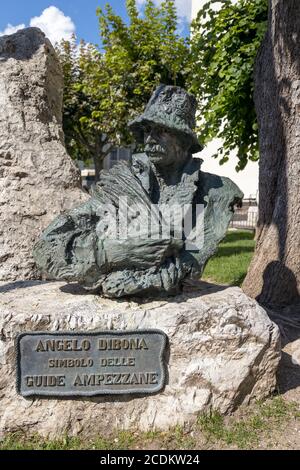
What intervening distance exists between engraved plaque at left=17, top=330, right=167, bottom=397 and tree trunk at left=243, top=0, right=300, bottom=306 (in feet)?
8.04

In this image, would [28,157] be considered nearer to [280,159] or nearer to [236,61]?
[280,159]

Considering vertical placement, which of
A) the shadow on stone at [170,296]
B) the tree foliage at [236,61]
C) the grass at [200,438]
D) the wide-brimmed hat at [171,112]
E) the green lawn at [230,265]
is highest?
the tree foliage at [236,61]

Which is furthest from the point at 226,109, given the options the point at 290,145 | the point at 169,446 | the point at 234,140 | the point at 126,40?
the point at 126,40

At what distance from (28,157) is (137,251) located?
1948 mm

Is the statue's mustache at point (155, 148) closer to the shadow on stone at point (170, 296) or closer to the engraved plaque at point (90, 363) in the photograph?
the shadow on stone at point (170, 296)

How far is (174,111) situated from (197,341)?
1536mm

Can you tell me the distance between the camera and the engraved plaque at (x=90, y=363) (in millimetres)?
2723

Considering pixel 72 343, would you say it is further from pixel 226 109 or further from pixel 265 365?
pixel 226 109

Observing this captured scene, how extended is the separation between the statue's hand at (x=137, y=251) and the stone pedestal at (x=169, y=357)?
0.29m

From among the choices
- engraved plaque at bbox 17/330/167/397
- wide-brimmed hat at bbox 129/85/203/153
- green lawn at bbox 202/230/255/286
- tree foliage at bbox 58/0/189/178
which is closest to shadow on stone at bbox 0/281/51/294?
engraved plaque at bbox 17/330/167/397

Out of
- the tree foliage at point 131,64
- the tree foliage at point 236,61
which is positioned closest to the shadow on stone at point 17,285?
the tree foliage at point 236,61

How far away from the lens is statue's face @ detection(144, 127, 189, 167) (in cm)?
307

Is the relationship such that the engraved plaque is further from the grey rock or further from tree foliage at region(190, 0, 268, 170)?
tree foliage at region(190, 0, 268, 170)

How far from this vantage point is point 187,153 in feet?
10.6
